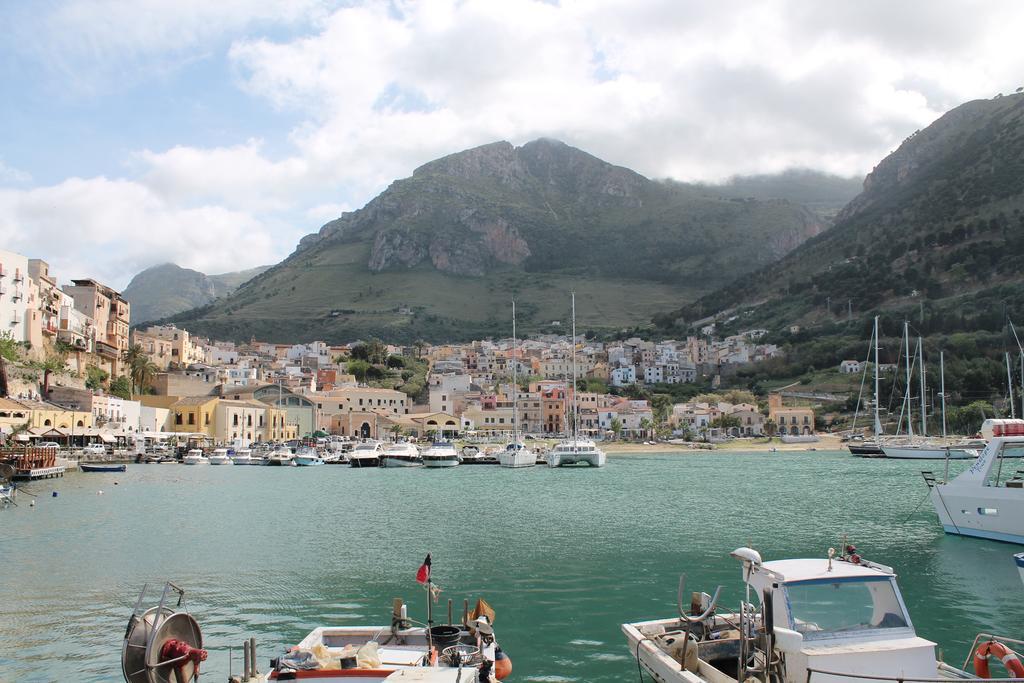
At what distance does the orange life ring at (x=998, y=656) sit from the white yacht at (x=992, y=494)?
15.8 metres

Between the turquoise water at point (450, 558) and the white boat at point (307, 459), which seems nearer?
the turquoise water at point (450, 558)

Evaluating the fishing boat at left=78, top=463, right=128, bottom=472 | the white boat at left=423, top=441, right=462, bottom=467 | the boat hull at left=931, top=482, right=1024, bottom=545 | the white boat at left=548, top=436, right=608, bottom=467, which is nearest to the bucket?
the boat hull at left=931, top=482, right=1024, bottom=545

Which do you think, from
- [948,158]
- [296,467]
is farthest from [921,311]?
[296,467]

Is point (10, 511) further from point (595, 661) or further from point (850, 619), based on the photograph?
point (850, 619)

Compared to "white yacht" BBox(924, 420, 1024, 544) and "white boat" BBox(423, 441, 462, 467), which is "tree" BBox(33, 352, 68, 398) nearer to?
"white boat" BBox(423, 441, 462, 467)

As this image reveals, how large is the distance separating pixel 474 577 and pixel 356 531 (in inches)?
426

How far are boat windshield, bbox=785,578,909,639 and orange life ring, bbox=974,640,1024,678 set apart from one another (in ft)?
3.91

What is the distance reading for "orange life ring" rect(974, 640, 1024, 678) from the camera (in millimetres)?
10586

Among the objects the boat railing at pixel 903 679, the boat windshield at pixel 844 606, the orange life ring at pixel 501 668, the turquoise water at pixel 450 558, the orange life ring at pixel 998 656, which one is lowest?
the turquoise water at pixel 450 558

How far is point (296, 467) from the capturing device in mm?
74250

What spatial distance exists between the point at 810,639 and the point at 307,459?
70413 mm

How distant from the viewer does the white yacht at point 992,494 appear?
981 inches

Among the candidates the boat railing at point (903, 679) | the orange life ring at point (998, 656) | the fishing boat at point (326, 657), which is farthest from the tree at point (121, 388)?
the orange life ring at point (998, 656)

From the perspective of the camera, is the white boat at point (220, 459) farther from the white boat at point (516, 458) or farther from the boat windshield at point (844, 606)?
the boat windshield at point (844, 606)
